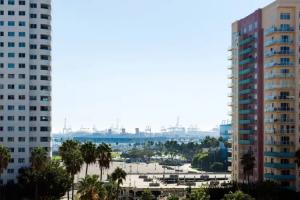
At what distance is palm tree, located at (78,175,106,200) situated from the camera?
244ft

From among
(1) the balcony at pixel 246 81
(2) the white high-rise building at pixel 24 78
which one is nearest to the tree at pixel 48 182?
(2) the white high-rise building at pixel 24 78

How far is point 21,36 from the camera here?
146 m

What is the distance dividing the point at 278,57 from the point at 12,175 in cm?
7468

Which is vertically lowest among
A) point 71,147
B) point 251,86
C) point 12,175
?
point 12,175

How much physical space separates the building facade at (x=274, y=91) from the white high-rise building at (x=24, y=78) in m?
56.1

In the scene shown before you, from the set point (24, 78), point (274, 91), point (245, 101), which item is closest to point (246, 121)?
point (245, 101)

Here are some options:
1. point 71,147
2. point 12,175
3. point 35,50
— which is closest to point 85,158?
point 71,147

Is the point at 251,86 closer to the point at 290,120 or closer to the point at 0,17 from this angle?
the point at 290,120

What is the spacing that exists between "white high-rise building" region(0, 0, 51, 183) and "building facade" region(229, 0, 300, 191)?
5610cm

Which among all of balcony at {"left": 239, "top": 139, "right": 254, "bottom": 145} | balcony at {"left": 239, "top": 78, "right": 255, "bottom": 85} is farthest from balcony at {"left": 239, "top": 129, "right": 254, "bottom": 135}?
balcony at {"left": 239, "top": 78, "right": 255, "bottom": 85}

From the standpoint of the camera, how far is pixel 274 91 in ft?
431

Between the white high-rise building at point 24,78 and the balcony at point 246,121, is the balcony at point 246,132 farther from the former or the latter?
the white high-rise building at point 24,78

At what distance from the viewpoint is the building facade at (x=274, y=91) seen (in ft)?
423

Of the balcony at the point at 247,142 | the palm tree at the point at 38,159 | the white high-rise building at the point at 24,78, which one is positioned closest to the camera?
the palm tree at the point at 38,159
